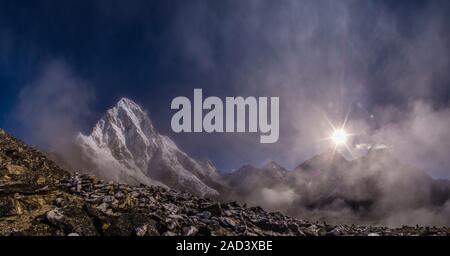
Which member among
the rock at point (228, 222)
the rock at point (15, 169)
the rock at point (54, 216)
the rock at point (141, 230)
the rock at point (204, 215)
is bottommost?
the rock at point (141, 230)

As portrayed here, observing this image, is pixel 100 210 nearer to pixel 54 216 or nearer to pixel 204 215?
pixel 54 216

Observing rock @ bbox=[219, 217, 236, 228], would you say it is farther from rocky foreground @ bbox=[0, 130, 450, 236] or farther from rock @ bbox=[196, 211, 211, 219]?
rock @ bbox=[196, 211, 211, 219]

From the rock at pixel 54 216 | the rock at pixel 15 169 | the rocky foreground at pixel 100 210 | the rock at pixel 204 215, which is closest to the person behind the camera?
the rock at pixel 54 216

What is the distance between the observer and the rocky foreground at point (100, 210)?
1841 cm

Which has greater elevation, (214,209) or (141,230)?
(214,209)

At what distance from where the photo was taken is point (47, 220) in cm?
1800

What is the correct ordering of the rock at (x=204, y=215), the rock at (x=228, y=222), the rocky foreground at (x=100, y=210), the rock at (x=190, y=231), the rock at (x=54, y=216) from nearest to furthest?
the rock at (x=54, y=216)
the rocky foreground at (x=100, y=210)
the rock at (x=190, y=231)
the rock at (x=228, y=222)
the rock at (x=204, y=215)

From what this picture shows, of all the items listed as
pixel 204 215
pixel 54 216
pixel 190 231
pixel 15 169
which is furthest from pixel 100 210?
pixel 15 169

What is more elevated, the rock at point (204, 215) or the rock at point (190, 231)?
the rock at point (204, 215)

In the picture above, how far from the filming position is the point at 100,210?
66.8 feet

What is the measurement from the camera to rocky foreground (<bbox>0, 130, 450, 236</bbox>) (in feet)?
60.4

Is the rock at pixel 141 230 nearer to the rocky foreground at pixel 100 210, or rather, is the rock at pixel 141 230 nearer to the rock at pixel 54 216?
the rocky foreground at pixel 100 210

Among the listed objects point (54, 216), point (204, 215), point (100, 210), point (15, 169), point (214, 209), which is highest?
point (15, 169)

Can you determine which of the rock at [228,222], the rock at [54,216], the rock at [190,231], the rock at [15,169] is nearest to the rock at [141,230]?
the rock at [190,231]
